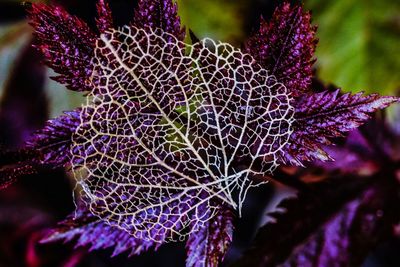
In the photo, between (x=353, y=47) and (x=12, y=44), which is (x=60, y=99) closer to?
(x=12, y=44)

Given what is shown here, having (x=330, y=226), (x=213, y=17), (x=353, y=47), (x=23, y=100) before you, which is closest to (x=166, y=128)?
(x=330, y=226)

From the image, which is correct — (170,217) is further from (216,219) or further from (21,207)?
(21,207)

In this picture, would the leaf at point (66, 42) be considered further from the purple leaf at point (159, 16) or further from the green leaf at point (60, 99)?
the green leaf at point (60, 99)

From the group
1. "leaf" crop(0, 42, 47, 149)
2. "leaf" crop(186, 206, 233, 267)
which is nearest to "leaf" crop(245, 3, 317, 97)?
"leaf" crop(186, 206, 233, 267)

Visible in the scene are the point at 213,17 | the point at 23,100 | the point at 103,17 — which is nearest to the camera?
the point at 103,17

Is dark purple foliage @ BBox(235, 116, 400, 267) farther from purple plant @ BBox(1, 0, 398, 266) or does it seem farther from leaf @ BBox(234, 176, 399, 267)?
purple plant @ BBox(1, 0, 398, 266)

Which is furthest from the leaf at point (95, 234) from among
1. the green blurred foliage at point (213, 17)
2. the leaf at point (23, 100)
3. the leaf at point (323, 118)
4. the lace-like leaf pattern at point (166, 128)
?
the leaf at point (23, 100)
